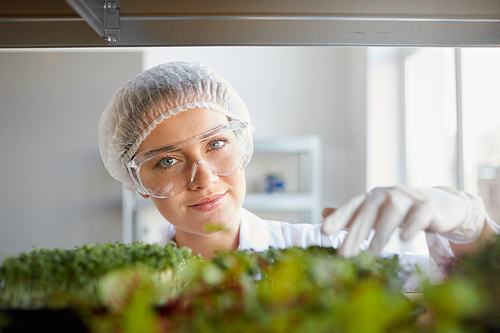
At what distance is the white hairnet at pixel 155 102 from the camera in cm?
129

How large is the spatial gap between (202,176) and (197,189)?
61mm

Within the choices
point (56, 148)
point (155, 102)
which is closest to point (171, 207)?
point (155, 102)

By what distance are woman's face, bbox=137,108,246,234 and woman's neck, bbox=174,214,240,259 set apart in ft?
0.50

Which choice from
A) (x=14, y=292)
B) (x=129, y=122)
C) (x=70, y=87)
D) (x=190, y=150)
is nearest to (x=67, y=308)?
(x=14, y=292)

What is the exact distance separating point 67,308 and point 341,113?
3.76m

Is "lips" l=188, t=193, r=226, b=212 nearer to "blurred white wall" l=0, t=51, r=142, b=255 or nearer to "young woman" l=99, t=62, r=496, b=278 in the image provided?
"young woman" l=99, t=62, r=496, b=278

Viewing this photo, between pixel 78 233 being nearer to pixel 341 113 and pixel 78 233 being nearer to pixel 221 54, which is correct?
pixel 221 54

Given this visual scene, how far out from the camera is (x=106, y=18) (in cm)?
77

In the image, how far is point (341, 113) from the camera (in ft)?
12.9

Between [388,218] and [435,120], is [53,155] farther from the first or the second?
[435,120]

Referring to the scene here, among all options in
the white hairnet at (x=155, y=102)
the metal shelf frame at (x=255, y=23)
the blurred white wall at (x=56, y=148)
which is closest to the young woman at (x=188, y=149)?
the white hairnet at (x=155, y=102)

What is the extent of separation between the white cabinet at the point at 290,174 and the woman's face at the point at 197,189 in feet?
6.51

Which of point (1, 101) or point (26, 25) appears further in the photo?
point (1, 101)

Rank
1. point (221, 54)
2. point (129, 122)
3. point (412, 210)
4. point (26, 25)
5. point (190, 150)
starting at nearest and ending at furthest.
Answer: point (412, 210), point (26, 25), point (190, 150), point (129, 122), point (221, 54)
